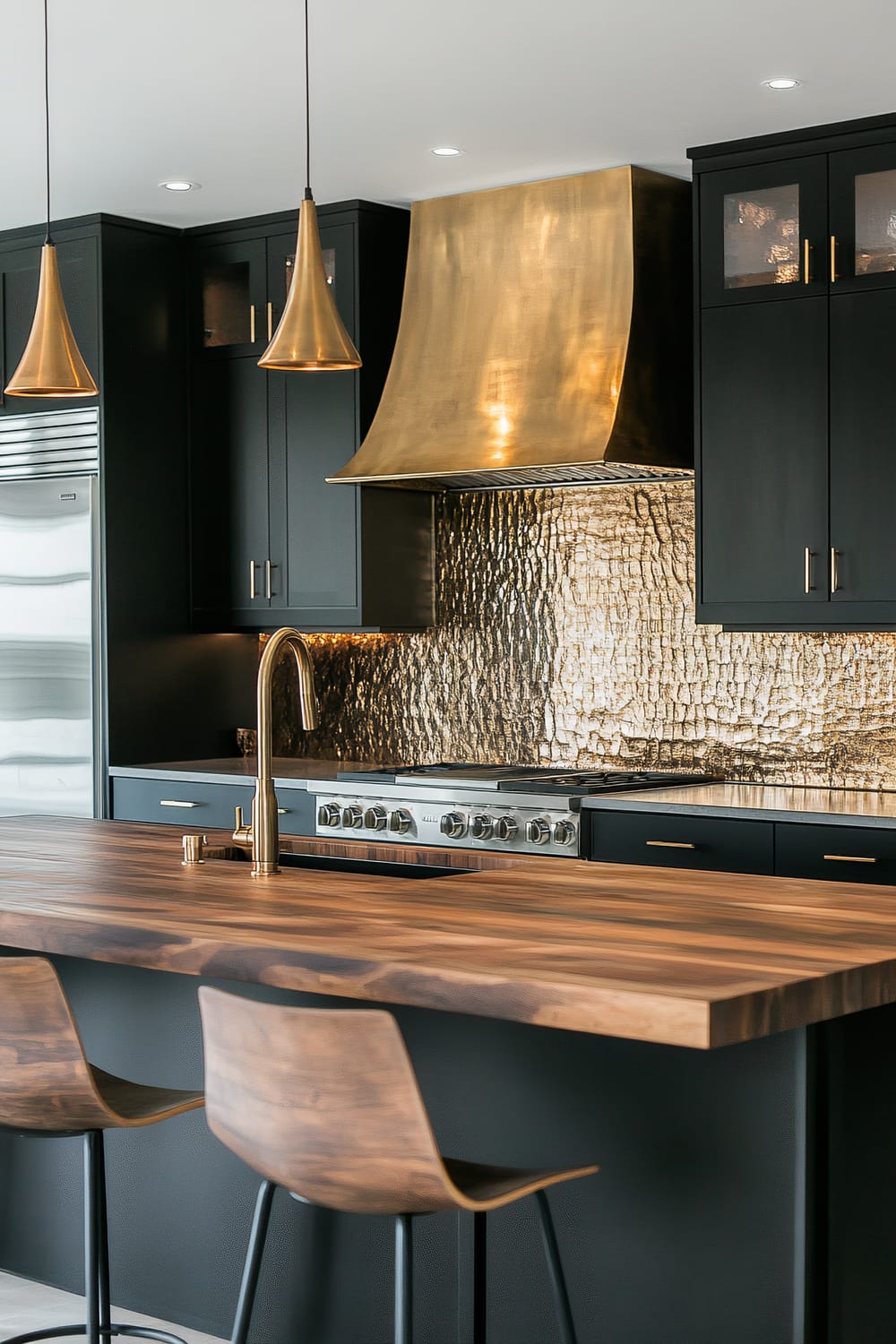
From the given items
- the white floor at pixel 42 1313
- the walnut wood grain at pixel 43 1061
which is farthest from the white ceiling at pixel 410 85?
the white floor at pixel 42 1313

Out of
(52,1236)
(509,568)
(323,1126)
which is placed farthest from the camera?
(509,568)

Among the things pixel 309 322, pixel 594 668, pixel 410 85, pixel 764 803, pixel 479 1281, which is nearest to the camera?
pixel 479 1281

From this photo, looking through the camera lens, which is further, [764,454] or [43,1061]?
[764,454]

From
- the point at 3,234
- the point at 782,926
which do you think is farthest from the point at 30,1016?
the point at 3,234

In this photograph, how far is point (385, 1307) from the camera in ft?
9.27

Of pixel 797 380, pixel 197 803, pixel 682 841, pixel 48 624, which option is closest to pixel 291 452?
pixel 48 624

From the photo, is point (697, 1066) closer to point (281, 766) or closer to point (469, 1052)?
point (469, 1052)

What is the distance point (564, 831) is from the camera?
15.5 ft

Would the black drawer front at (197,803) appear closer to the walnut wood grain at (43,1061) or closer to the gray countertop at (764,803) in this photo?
the gray countertop at (764,803)

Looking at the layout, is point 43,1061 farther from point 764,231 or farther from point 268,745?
point 764,231

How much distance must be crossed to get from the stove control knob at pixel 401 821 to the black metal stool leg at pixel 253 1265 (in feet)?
8.84

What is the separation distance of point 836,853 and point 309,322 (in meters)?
2.06

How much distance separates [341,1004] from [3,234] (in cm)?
400

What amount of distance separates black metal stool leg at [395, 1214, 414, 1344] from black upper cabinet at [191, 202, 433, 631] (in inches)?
142
